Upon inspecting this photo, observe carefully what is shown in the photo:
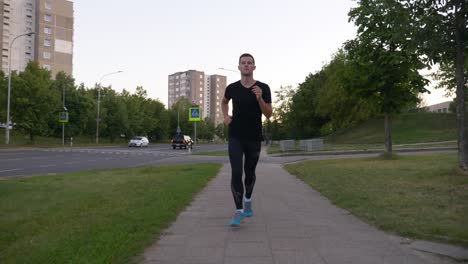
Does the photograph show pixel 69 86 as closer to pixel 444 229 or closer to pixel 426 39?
pixel 426 39

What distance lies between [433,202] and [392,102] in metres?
12.7

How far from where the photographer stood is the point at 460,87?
38.0ft

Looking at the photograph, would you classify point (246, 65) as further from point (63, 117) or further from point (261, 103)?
point (63, 117)

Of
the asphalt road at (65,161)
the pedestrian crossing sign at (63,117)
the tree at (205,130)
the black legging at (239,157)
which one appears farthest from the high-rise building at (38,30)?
the black legging at (239,157)

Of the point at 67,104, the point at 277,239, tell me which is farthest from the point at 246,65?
the point at 67,104

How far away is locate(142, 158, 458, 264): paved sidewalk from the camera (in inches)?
156

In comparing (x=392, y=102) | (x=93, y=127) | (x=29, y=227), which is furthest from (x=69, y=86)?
(x=29, y=227)

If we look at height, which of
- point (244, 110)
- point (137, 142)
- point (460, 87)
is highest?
point (460, 87)

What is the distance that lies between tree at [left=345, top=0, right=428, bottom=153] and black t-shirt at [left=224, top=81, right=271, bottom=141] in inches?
531

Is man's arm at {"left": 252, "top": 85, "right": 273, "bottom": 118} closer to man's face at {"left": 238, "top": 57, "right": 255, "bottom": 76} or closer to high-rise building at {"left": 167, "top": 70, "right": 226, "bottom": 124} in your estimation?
man's face at {"left": 238, "top": 57, "right": 255, "bottom": 76}

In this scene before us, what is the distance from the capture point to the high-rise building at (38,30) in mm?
98250

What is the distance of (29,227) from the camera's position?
17.9ft

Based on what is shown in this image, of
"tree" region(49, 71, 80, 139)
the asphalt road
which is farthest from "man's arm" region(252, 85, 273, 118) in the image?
"tree" region(49, 71, 80, 139)

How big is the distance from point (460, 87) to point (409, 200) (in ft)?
18.3
